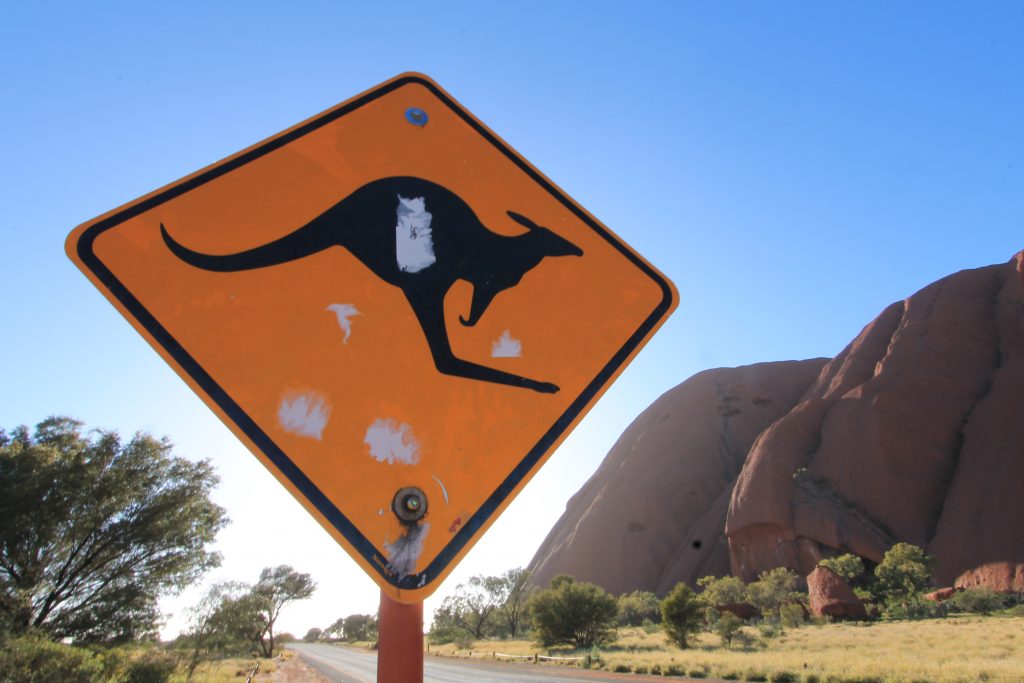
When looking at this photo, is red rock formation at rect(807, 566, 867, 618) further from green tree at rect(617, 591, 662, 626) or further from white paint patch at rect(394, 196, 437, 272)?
white paint patch at rect(394, 196, 437, 272)

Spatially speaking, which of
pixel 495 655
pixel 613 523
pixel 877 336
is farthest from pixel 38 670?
pixel 877 336

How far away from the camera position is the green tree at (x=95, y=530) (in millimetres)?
11703

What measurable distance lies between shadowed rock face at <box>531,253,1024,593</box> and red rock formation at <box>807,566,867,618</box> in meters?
5.39

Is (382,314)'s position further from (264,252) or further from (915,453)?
(915,453)

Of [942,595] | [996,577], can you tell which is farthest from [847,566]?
[996,577]

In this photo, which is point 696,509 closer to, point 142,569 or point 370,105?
point 142,569

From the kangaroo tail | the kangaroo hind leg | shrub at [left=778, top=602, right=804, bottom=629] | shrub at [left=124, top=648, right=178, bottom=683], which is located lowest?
shrub at [left=778, top=602, right=804, bottom=629]

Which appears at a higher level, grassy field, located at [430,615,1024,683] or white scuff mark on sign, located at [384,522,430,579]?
white scuff mark on sign, located at [384,522,430,579]

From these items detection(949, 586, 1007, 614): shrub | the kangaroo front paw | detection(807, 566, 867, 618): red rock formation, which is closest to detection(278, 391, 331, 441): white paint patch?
the kangaroo front paw

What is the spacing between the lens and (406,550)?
37.8 inches

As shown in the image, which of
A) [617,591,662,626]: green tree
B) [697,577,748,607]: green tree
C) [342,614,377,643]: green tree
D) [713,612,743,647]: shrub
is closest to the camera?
[713,612,743,647]: shrub

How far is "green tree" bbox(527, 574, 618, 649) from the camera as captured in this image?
1084 inches

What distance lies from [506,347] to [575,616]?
29.9m

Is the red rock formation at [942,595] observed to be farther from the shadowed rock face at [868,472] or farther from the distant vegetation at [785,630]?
the shadowed rock face at [868,472]
